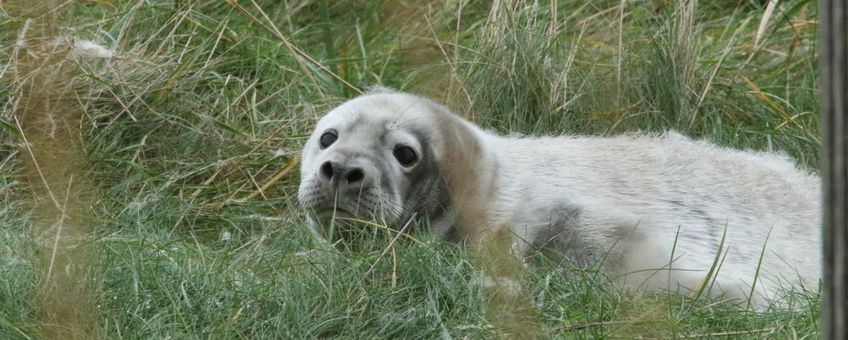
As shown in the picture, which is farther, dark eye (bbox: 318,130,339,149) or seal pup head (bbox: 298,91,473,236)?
dark eye (bbox: 318,130,339,149)

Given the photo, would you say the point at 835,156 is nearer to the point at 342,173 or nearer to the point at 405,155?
the point at 342,173

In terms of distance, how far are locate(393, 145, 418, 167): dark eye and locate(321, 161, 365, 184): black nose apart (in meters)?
0.26

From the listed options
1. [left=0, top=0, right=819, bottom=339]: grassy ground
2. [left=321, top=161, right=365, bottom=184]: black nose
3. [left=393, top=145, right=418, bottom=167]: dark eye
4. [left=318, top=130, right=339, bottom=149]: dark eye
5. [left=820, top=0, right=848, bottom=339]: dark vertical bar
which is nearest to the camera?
[left=820, top=0, right=848, bottom=339]: dark vertical bar

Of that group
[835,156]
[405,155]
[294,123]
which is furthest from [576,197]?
[835,156]

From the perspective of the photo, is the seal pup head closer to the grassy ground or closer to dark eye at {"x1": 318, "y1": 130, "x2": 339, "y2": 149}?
dark eye at {"x1": 318, "y1": 130, "x2": 339, "y2": 149}

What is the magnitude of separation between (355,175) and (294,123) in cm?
165

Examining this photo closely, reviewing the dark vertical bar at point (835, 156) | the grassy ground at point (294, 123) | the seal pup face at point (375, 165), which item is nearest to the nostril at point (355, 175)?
the seal pup face at point (375, 165)

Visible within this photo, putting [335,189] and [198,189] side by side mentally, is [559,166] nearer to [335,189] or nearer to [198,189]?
[335,189]

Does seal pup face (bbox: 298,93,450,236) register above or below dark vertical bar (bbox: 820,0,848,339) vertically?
below

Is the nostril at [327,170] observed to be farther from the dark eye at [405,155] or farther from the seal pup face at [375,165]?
the dark eye at [405,155]

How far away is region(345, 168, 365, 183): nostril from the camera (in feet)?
13.9

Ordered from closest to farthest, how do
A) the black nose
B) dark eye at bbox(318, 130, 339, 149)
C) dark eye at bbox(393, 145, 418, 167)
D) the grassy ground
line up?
the grassy ground < the black nose < dark eye at bbox(393, 145, 418, 167) < dark eye at bbox(318, 130, 339, 149)

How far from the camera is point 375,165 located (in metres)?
4.35

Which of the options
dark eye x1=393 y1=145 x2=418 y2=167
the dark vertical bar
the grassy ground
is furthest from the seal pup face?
the dark vertical bar
